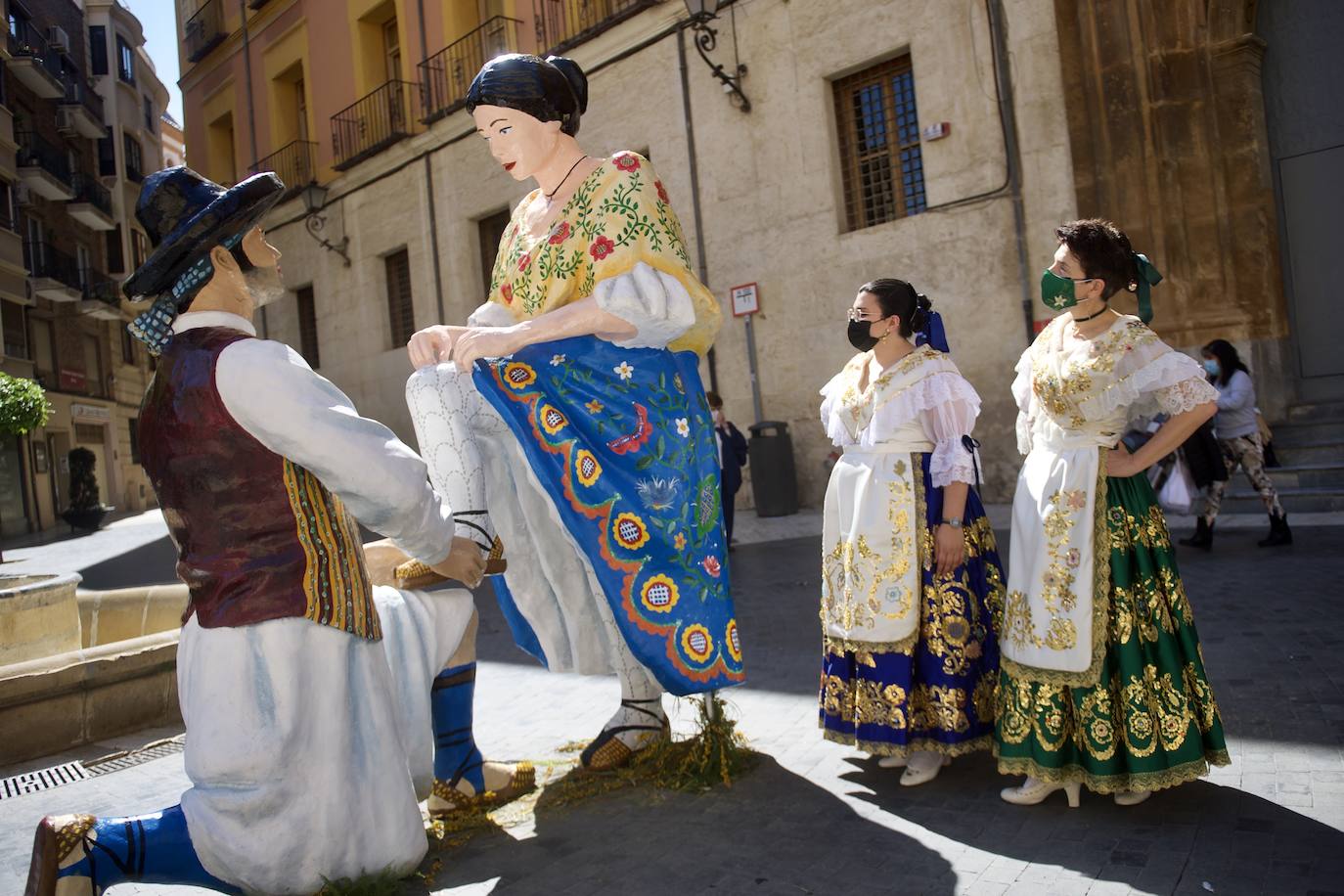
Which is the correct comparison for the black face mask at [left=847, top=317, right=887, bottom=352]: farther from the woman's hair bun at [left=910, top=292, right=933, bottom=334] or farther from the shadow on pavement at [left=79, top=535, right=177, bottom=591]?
the shadow on pavement at [left=79, top=535, right=177, bottom=591]

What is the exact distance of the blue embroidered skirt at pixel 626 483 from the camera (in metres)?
2.89

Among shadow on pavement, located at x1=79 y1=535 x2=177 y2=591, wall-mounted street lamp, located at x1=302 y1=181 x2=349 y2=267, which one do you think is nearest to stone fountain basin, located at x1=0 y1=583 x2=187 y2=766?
shadow on pavement, located at x1=79 y1=535 x2=177 y2=591

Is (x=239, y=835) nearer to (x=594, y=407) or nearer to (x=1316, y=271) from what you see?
(x=594, y=407)

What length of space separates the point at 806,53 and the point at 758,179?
149 centimetres

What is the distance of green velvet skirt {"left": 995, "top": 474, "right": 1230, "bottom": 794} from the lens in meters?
2.68

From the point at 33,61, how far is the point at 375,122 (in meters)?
15.1

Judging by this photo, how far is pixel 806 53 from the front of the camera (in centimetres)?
1140

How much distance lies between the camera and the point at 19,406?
10039mm

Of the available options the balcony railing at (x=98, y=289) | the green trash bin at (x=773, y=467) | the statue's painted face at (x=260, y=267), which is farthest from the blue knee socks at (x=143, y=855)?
the balcony railing at (x=98, y=289)

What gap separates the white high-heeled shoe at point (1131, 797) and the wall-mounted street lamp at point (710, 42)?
33.7 ft

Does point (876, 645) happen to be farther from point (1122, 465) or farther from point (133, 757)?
point (133, 757)

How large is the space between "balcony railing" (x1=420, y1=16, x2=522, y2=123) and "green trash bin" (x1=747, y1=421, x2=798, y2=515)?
24.3 feet

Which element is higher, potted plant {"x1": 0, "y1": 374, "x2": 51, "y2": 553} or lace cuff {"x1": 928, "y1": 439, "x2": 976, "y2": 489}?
potted plant {"x1": 0, "y1": 374, "x2": 51, "y2": 553}

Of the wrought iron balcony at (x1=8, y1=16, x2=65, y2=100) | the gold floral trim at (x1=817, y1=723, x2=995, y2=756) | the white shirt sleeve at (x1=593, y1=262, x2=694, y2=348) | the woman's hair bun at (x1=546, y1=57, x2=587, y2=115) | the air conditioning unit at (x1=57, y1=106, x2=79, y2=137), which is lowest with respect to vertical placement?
the gold floral trim at (x1=817, y1=723, x2=995, y2=756)
